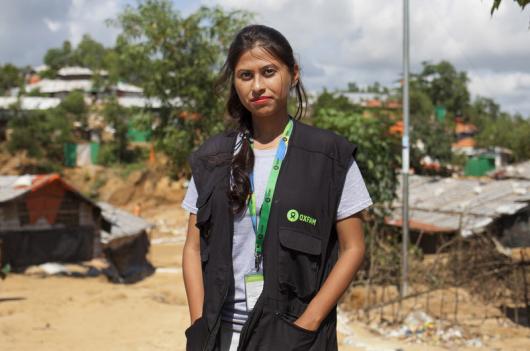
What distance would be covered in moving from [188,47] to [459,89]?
35469 millimetres

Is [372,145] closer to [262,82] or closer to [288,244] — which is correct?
[262,82]

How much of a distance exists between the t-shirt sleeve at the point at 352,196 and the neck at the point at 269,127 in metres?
0.24

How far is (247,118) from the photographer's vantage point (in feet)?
6.89

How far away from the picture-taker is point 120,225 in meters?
15.9

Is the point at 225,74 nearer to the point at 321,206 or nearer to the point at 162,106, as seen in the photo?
the point at 321,206

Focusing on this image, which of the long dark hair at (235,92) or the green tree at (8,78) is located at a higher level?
the green tree at (8,78)

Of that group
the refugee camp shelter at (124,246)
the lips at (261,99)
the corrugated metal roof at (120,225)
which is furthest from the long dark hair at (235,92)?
the corrugated metal roof at (120,225)

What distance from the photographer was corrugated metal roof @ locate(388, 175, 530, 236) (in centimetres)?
1261

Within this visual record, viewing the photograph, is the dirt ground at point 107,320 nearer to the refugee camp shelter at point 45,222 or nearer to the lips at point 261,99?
the refugee camp shelter at point 45,222

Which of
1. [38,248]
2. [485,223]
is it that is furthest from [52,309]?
[485,223]

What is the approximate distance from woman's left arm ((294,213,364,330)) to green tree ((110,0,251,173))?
39.7 feet

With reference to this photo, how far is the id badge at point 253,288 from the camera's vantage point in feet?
6.04

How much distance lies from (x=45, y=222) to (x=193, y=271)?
44.3 ft

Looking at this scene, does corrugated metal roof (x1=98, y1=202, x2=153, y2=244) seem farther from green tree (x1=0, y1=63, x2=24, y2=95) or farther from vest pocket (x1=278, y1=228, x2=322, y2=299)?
green tree (x1=0, y1=63, x2=24, y2=95)
